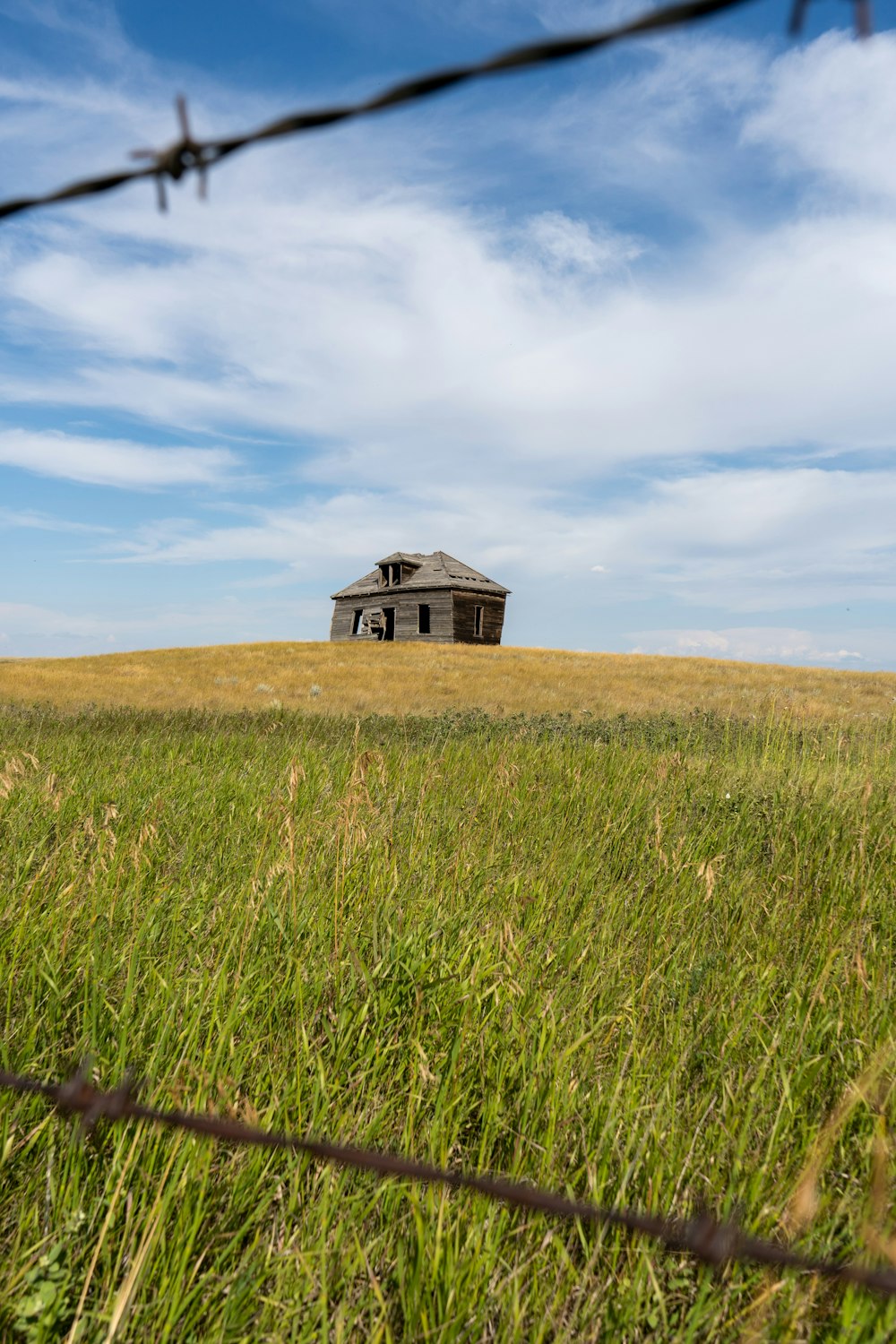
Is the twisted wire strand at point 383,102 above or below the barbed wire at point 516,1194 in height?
above

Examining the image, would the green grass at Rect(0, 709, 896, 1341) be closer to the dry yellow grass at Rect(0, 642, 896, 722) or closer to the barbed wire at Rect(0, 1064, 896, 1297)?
the barbed wire at Rect(0, 1064, 896, 1297)

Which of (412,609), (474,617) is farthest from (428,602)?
(474,617)

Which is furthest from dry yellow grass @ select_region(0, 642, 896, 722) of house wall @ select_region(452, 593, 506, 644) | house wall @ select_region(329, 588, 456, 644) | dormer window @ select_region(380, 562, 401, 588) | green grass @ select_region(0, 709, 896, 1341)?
green grass @ select_region(0, 709, 896, 1341)

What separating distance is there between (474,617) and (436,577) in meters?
3.71

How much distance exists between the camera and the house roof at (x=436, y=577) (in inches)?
1999

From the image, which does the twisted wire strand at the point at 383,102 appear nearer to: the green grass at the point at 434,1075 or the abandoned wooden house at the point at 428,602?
the green grass at the point at 434,1075

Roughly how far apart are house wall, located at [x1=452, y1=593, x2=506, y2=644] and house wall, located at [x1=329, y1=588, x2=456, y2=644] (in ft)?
2.12

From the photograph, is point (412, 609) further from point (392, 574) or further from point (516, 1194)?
point (516, 1194)

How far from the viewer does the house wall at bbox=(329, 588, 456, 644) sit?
5041 centimetres

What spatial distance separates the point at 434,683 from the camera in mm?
30906

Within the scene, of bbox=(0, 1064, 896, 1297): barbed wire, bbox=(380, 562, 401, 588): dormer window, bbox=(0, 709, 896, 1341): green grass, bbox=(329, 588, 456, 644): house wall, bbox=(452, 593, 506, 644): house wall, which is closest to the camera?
bbox=(0, 1064, 896, 1297): barbed wire

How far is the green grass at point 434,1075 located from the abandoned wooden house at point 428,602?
45.5 m

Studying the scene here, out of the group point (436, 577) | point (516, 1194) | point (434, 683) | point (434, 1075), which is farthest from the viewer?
point (436, 577)

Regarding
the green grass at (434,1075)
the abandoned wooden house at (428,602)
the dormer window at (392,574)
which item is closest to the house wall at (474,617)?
the abandoned wooden house at (428,602)
